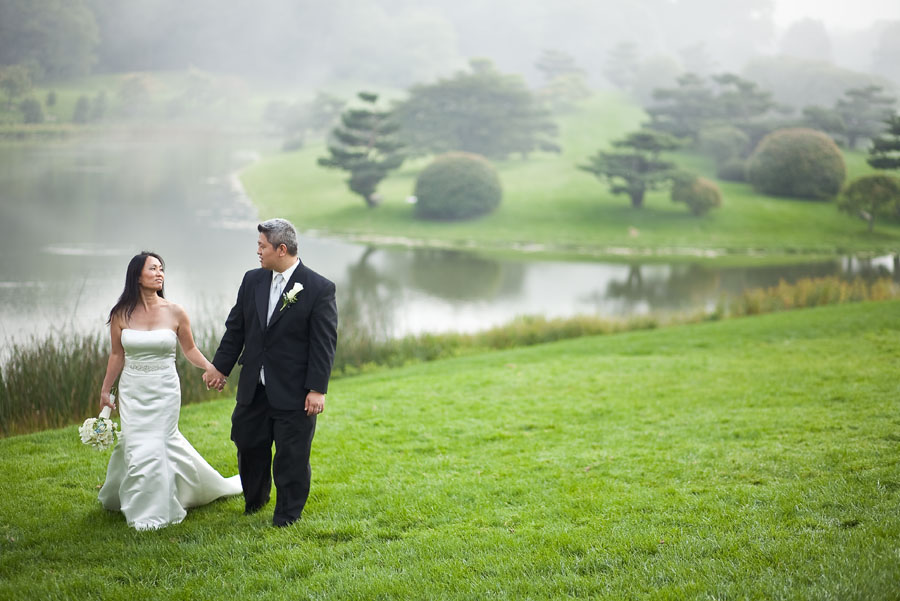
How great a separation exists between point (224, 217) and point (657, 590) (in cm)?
3236

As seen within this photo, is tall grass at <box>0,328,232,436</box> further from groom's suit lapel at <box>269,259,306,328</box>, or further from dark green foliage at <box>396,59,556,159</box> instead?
dark green foliage at <box>396,59,556,159</box>

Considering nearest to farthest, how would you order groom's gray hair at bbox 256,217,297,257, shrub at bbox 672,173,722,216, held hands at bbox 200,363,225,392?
groom's gray hair at bbox 256,217,297,257
held hands at bbox 200,363,225,392
shrub at bbox 672,173,722,216

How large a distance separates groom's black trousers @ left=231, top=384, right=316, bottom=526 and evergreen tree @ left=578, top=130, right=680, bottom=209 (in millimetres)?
31173

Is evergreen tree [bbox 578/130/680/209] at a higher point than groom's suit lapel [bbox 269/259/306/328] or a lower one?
higher

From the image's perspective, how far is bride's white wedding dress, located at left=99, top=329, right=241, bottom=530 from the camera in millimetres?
4664

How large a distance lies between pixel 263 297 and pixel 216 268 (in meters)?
20.1

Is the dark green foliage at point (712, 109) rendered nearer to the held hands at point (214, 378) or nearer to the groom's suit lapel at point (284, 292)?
the groom's suit lapel at point (284, 292)

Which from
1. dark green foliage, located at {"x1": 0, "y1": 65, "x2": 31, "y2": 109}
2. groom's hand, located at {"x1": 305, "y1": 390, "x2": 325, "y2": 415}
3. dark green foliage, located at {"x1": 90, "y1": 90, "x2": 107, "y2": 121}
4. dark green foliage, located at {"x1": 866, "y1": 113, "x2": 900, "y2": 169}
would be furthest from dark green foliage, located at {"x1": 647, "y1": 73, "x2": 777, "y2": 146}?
groom's hand, located at {"x1": 305, "y1": 390, "x2": 325, "y2": 415}

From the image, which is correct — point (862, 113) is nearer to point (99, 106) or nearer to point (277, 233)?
point (99, 106)

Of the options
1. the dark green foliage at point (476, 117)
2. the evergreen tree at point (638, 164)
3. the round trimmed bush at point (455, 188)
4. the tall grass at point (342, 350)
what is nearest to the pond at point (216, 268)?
the tall grass at point (342, 350)

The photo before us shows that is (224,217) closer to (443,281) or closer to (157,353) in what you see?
(443,281)

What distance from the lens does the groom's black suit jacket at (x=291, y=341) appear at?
465 cm

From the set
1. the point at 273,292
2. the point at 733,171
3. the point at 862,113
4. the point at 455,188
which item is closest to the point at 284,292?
the point at 273,292

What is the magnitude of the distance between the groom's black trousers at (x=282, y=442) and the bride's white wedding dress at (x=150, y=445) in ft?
1.34
